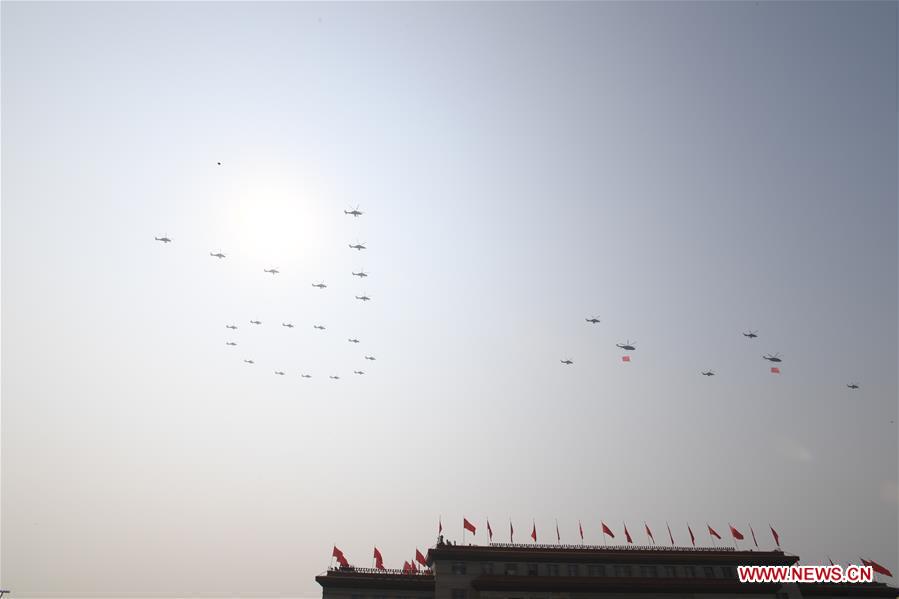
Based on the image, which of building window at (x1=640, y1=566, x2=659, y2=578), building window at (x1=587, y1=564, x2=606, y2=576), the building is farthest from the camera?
building window at (x1=640, y1=566, x2=659, y2=578)

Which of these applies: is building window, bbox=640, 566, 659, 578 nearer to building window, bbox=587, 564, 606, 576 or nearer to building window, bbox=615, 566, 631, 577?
building window, bbox=615, 566, 631, 577

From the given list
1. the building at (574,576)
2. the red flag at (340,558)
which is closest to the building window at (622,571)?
the building at (574,576)

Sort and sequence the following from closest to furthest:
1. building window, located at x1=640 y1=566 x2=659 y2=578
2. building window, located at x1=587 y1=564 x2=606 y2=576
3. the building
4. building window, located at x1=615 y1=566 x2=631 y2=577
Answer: the building, building window, located at x1=587 y1=564 x2=606 y2=576, building window, located at x1=615 y1=566 x2=631 y2=577, building window, located at x1=640 y1=566 x2=659 y2=578

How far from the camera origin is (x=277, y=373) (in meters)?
64.9

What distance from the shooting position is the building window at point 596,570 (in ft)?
158

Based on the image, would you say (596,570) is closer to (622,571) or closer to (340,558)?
(622,571)

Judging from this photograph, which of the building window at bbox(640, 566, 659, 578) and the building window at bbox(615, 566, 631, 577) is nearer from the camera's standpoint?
the building window at bbox(615, 566, 631, 577)

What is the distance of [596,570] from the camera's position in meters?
48.4

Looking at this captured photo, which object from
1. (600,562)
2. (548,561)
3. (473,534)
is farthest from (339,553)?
(600,562)

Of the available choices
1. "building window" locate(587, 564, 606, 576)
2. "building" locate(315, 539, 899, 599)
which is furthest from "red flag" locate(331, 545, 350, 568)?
"building window" locate(587, 564, 606, 576)

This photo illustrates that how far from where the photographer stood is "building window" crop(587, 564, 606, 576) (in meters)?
48.2

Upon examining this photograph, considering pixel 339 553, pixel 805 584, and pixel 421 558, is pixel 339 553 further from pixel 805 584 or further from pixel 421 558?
pixel 805 584

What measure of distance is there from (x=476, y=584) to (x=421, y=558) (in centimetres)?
698

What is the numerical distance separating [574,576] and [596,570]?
236cm
